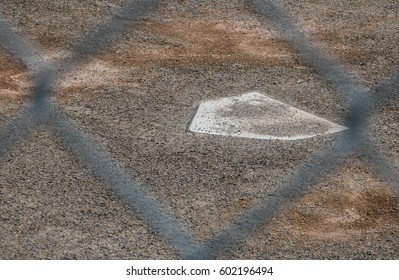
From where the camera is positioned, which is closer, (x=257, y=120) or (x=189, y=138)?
(x=189, y=138)

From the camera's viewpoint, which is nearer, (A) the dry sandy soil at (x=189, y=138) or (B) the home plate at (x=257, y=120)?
(A) the dry sandy soil at (x=189, y=138)

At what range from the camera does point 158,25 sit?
13.5 feet

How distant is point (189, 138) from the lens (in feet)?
10.8

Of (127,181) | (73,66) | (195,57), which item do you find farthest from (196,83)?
(127,181)

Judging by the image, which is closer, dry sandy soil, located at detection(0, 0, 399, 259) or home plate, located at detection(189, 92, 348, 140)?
dry sandy soil, located at detection(0, 0, 399, 259)

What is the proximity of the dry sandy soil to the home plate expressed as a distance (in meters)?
0.04

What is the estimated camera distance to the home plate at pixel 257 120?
3.35m

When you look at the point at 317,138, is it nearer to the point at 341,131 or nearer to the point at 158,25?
the point at 341,131

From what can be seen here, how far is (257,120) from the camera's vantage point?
3441mm

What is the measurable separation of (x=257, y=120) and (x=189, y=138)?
10.4 inches

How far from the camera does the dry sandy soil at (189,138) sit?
279 centimetres

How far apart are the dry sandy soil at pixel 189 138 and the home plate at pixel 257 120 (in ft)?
0.15

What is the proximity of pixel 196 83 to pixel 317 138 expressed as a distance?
0.55 m

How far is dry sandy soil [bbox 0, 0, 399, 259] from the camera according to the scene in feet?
9.16
